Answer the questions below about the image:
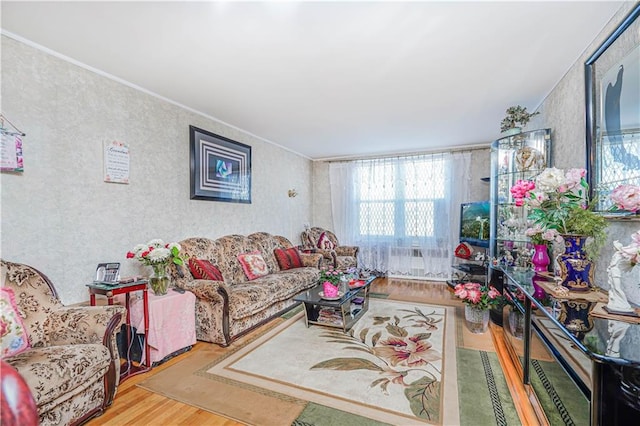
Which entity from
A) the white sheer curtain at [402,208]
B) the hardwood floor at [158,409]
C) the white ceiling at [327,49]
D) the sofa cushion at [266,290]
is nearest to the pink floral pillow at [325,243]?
the white sheer curtain at [402,208]

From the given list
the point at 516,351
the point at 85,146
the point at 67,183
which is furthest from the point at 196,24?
the point at 516,351

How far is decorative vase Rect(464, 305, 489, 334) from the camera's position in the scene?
301 centimetres

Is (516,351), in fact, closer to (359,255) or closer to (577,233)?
(577,233)

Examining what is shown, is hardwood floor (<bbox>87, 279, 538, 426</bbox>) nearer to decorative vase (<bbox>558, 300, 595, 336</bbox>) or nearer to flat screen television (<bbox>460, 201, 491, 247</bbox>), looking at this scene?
decorative vase (<bbox>558, 300, 595, 336</bbox>)

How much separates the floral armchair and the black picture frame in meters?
1.66

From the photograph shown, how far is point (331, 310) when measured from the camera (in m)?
3.25

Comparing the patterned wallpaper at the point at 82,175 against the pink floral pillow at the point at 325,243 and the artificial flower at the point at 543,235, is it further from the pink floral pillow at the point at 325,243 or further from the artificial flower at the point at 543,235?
the artificial flower at the point at 543,235

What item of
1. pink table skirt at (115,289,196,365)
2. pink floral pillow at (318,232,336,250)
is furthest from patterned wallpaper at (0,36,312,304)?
pink floral pillow at (318,232,336,250)

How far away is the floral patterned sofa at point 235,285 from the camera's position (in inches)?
110

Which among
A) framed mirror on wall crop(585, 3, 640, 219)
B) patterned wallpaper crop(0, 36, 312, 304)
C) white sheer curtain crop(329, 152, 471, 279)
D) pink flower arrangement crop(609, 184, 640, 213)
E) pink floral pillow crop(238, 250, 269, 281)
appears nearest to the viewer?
pink flower arrangement crop(609, 184, 640, 213)

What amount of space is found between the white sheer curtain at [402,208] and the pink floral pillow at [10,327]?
5059 millimetres

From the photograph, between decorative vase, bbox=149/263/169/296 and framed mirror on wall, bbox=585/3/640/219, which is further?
decorative vase, bbox=149/263/169/296

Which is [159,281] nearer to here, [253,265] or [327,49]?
[253,265]

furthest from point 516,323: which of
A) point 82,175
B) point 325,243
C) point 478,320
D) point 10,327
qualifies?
point 82,175
